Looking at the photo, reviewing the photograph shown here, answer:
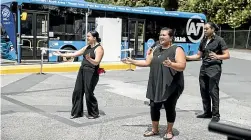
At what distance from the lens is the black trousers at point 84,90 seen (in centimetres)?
651

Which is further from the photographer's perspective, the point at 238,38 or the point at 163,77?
the point at 238,38

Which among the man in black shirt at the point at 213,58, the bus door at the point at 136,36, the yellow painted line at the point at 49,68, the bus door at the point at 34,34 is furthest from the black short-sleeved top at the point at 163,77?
the bus door at the point at 136,36

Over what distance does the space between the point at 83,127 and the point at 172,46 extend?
2.05m

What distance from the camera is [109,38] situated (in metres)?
17.7

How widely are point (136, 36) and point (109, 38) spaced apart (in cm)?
274

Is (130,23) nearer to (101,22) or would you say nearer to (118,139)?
(101,22)

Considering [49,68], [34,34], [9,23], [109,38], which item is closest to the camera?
[49,68]

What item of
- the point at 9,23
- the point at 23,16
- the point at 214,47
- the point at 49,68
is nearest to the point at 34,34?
the point at 23,16

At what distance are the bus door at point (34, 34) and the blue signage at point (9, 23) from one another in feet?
1.25

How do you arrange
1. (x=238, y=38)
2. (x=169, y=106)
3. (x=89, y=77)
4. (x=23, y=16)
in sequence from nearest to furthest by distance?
1. (x=169, y=106)
2. (x=89, y=77)
3. (x=23, y=16)
4. (x=238, y=38)

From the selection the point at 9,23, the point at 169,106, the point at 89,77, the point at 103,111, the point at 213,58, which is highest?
the point at 9,23

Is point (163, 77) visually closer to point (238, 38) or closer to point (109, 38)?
point (109, 38)

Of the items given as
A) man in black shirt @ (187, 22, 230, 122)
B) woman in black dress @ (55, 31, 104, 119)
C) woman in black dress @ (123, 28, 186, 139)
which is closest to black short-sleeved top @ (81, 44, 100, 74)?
woman in black dress @ (55, 31, 104, 119)

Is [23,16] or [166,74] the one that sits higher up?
[23,16]
